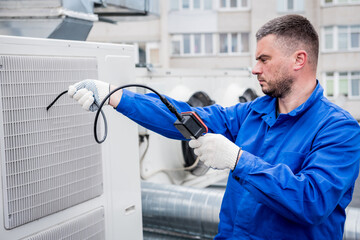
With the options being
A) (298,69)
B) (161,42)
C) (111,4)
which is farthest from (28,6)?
(161,42)

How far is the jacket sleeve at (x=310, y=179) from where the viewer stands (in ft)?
4.68

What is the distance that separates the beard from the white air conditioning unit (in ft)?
2.48

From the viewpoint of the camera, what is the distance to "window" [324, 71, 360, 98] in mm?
15883

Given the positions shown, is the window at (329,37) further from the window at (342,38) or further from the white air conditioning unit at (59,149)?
the white air conditioning unit at (59,149)

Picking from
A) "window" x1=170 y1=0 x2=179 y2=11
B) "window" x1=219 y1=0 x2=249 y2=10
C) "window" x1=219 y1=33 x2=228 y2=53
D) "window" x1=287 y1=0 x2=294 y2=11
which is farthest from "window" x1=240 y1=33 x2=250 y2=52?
"window" x1=170 y1=0 x2=179 y2=11

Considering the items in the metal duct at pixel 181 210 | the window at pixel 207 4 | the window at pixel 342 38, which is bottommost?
the metal duct at pixel 181 210

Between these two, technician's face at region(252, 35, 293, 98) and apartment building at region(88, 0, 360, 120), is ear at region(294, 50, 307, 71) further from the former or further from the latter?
apartment building at region(88, 0, 360, 120)

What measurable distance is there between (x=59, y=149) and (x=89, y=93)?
311 millimetres

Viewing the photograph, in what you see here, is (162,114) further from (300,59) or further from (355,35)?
(355,35)

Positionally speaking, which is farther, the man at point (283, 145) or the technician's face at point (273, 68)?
the technician's face at point (273, 68)

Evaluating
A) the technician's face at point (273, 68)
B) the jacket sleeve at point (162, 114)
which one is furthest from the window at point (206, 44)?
the technician's face at point (273, 68)

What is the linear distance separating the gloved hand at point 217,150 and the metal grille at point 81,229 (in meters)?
0.69

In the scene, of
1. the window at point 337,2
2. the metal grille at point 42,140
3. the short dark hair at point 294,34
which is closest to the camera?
the metal grille at point 42,140

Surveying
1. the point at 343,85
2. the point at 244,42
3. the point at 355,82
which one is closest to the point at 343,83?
the point at 343,85
